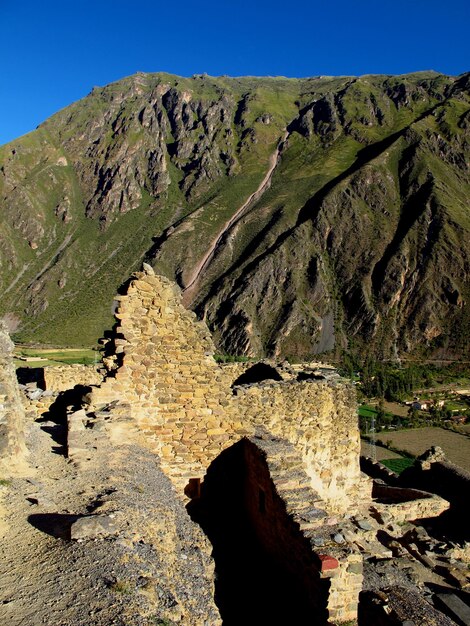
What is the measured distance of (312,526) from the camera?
6.61 meters

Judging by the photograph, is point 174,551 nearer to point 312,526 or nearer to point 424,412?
point 312,526

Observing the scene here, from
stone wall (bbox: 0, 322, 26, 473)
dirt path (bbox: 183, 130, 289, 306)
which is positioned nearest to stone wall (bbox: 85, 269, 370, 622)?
stone wall (bbox: 0, 322, 26, 473)

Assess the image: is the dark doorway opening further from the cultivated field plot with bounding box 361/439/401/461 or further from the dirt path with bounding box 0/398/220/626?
the cultivated field plot with bounding box 361/439/401/461

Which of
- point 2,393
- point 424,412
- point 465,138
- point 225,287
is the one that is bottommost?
point 424,412

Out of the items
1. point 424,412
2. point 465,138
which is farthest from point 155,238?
point 424,412

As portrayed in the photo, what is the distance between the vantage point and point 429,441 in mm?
66562

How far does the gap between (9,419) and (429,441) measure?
67.8m

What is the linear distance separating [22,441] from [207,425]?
3171mm

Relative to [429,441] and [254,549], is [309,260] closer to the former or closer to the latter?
[429,441]

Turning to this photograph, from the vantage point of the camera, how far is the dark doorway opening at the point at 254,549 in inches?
265

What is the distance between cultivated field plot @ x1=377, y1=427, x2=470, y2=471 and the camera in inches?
2304

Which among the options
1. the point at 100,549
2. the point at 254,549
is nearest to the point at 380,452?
the point at 254,549

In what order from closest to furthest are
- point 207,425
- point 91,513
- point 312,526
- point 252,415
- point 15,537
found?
point 15,537 < point 91,513 < point 312,526 < point 207,425 < point 252,415

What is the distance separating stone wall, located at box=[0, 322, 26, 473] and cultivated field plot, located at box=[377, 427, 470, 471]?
55.1 m
